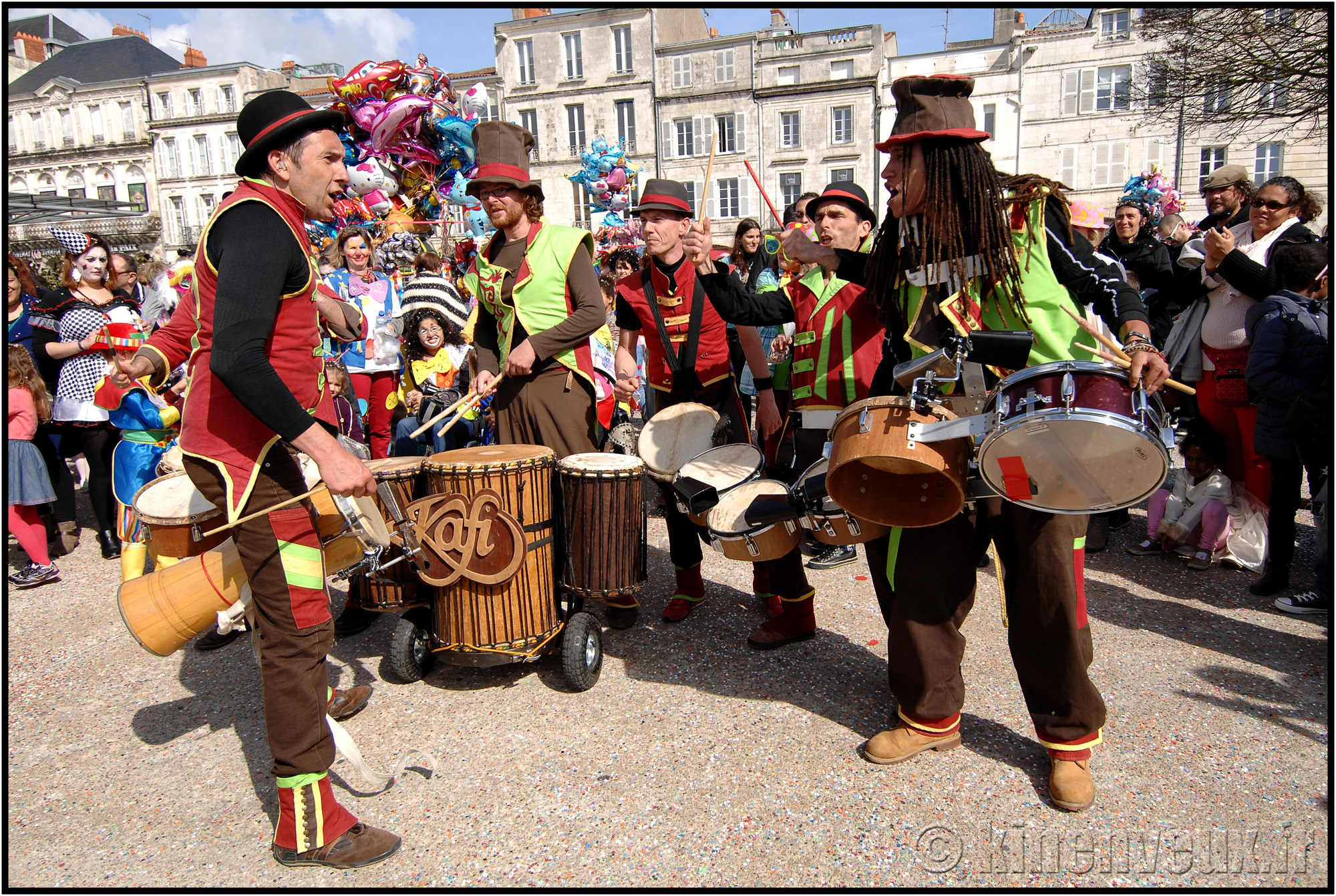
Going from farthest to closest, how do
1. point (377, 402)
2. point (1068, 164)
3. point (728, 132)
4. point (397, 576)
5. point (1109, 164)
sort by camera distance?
point (728, 132) < point (1068, 164) < point (1109, 164) < point (377, 402) < point (397, 576)

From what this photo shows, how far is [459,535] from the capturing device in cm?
311

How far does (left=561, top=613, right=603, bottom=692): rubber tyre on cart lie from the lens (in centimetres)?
329

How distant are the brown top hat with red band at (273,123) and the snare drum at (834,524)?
1879 mm

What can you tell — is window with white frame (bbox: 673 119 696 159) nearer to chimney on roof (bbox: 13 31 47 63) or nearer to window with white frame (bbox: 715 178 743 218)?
window with white frame (bbox: 715 178 743 218)

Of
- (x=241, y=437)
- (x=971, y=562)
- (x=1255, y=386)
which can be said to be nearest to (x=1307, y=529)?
(x=1255, y=386)

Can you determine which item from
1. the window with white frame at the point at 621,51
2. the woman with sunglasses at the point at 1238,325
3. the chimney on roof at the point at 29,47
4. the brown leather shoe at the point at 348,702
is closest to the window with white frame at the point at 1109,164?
the window with white frame at the point at 621,51

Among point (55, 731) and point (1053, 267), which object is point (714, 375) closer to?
point (1053, 267)

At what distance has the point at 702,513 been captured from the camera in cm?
318

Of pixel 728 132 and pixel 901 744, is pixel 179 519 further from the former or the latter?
pixel 728 132

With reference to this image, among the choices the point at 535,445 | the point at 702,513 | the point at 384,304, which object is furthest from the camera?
the point at 384,304

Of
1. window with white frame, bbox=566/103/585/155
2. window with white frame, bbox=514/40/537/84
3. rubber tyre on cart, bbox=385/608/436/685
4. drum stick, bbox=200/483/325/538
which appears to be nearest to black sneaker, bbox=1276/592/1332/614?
rubber tyre on cart, bbox=385/608/436/685

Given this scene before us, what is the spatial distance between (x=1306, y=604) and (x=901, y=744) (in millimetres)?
2707

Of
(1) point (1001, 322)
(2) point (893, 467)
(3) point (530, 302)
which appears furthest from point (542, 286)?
(1) point (1001, 322)

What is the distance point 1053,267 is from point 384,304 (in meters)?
5.91
